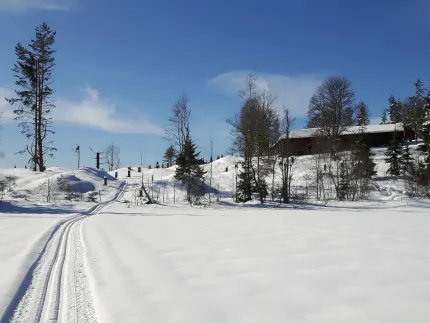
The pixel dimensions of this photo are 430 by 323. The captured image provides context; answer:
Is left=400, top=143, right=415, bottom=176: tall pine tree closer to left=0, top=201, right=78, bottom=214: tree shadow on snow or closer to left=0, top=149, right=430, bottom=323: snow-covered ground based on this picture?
left=0, top=149, right=430, bottom=323: snow-covered ground

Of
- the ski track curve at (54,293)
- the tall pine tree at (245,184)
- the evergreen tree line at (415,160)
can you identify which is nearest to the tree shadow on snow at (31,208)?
the ski track curve at (54,293)

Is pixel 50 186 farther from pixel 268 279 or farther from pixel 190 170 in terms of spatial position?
pixel 268 279

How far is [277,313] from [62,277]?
3581 millimetres

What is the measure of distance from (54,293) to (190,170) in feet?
84.8

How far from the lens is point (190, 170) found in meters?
30.2

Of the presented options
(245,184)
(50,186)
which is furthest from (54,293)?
(50,186)

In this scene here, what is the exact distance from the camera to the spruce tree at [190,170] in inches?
1140

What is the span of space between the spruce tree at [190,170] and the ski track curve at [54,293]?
21954 mm

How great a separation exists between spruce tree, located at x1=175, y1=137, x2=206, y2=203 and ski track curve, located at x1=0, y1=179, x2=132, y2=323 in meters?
22.0

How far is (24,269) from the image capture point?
5.42m

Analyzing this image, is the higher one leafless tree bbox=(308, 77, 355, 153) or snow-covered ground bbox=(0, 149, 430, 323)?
leafless tree bbox=(308, 77, 355, 153)

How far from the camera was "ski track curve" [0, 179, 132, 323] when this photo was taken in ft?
11.7

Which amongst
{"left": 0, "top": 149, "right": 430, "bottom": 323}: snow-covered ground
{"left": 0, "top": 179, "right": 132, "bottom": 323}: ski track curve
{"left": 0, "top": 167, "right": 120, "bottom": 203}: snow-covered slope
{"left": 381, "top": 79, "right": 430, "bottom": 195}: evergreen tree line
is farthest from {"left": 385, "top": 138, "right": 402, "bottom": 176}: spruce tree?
{"left": 0, "top": 179, "right": 132, "bottom": 323}: ski track curve

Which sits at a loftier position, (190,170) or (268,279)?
(190,170)
